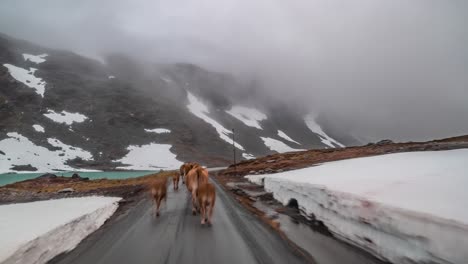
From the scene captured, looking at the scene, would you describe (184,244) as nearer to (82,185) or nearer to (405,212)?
(405,212)

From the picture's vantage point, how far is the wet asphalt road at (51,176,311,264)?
29.5 feet

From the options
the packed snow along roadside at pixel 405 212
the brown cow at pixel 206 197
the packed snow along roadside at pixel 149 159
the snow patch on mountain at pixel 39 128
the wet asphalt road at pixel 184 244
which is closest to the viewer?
the packed snow along roadside at pixel 405 212

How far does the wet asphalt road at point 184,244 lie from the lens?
8.98 metres

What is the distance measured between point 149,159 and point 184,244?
178 metres

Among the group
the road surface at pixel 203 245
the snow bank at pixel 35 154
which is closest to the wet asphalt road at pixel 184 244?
the road surface at pixel 203 245

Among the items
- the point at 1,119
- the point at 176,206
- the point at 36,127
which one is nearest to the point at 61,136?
the point at 36,127

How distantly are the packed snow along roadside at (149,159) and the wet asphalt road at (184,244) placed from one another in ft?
534

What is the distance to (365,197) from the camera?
11.0 m

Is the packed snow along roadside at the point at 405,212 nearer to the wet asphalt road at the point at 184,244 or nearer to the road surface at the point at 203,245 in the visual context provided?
the road surface at the point at 203,245

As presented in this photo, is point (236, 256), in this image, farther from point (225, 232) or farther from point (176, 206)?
point (176, 206)

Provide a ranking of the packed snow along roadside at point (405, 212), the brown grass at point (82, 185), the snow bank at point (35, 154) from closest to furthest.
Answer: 1. the packed snow along roadside at point (405, 212)
2. the brown grass at point (82, 185)
3. the snow bank at point (35, 154)

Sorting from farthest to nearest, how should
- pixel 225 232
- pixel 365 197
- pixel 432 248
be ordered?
pixel 225 232, pixel 365 197, pixel 432 248

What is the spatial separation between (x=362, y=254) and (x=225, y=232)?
4406 mm

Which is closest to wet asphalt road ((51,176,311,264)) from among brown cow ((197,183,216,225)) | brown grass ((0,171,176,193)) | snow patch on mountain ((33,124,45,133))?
brown cow ((197,183,216,225))
